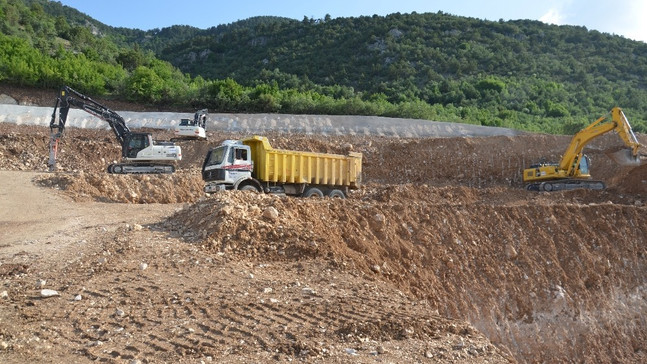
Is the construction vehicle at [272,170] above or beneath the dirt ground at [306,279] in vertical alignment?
above

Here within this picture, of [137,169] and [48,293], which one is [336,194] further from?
[48,293]

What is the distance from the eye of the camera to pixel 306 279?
863cm

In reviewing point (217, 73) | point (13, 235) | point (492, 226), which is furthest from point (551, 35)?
point (13, 235)

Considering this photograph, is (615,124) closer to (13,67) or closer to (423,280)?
(423,280)

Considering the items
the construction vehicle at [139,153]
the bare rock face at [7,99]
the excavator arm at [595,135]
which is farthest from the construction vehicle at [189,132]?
the excavator arm at [595,135]

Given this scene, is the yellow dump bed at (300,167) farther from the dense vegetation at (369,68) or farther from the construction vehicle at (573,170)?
the dense vegetation at (369,68)

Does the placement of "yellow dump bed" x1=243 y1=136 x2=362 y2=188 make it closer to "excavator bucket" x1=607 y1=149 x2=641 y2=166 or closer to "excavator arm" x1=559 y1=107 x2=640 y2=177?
"excavator arm" x1=559 y1=107 x2=640 y2=177

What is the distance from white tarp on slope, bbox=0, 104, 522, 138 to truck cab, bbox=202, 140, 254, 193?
53.9 ft

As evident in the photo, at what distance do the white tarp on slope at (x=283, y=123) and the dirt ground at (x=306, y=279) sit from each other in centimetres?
1441

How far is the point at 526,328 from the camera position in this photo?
1124cm

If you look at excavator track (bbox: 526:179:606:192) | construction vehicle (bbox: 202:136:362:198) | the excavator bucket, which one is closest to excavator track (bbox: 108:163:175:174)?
construction vehicle (bbox: 202:136:362:198)

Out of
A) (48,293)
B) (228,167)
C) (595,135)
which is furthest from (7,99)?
(48,293)

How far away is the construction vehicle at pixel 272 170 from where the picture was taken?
16.6 metres

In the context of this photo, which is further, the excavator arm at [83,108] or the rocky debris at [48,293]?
the excavator arm at [83,108]
